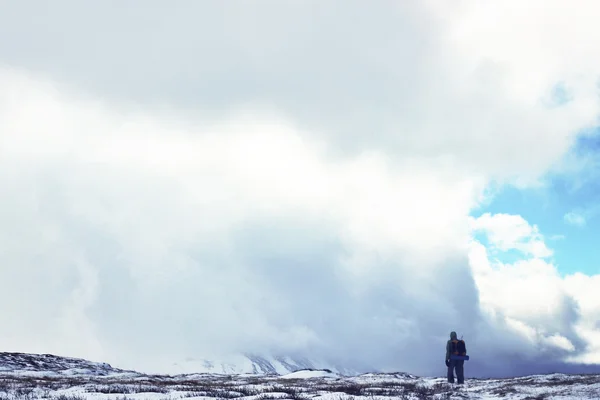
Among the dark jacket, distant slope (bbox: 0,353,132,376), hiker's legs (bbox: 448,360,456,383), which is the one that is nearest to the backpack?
the dark jacket

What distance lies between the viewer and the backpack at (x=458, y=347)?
30.4 m

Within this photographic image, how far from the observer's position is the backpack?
30422 mm

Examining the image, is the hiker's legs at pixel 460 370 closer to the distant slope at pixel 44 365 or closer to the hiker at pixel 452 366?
the hiker at pixel 452 366

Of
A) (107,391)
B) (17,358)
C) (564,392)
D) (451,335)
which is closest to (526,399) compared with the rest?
(564,392)

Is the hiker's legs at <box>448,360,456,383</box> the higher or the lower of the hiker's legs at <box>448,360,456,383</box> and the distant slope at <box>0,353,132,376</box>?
the higher

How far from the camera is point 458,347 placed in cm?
3058

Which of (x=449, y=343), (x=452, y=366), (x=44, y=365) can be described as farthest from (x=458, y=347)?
(x=44, y=365)

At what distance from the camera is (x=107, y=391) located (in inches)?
879

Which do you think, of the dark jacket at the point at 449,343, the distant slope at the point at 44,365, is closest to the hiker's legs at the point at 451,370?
the dark jacket at the point at 449,343

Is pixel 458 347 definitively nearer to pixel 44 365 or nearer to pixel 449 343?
pixel 449 343

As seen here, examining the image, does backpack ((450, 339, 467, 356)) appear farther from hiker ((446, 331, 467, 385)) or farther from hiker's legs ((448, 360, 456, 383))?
hiker's legs ((448, 360, 456, 383))

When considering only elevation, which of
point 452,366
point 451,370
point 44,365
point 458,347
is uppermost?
point 458,347

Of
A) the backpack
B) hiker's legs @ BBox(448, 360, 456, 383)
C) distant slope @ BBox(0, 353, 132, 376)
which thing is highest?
the backpack

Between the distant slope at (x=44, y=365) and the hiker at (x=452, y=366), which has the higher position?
the hiker at (x=452, y=366)
